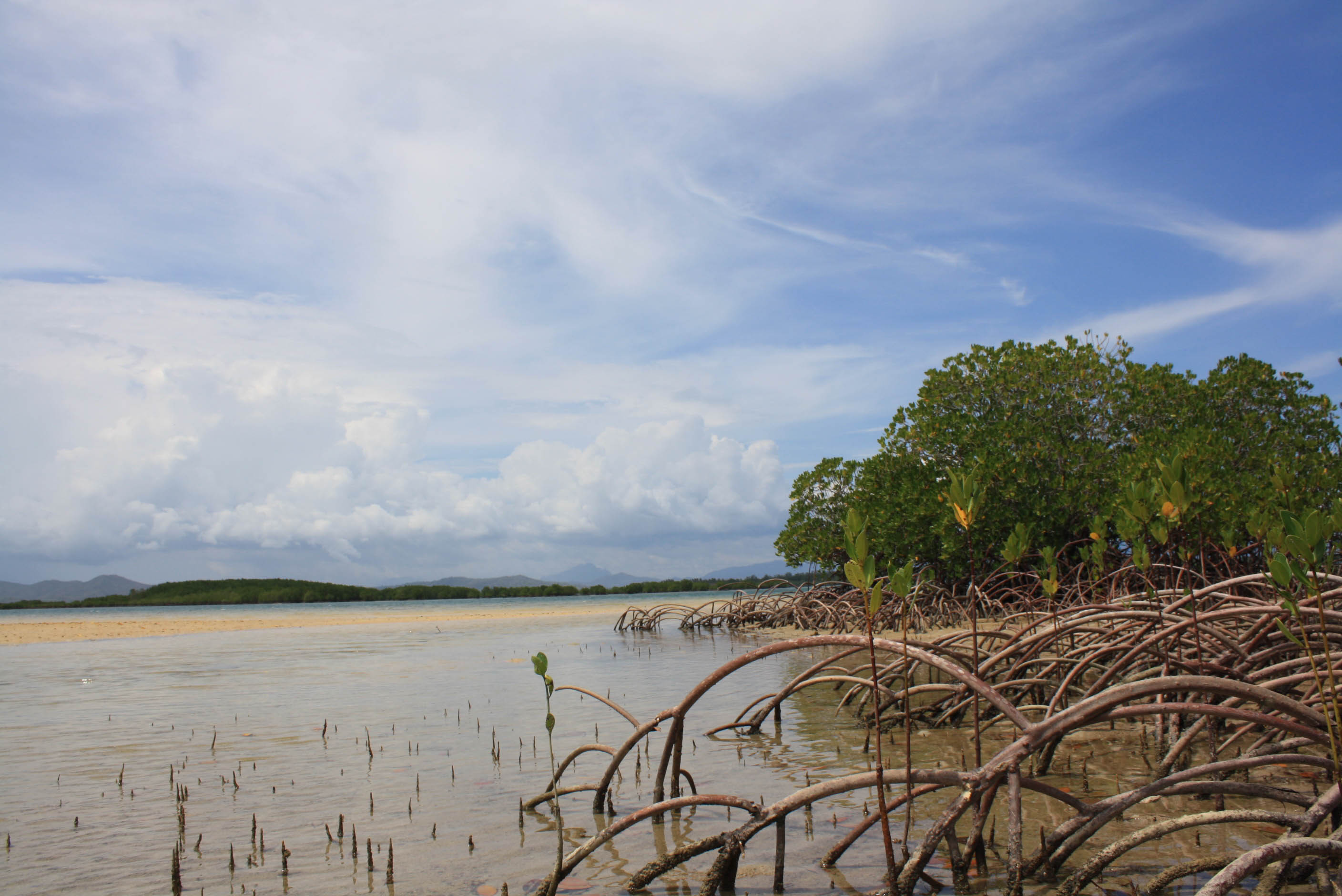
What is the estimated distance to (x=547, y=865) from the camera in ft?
12.5

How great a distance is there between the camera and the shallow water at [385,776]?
150 inches

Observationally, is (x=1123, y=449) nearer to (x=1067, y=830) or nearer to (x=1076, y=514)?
(x=1076, y=514)

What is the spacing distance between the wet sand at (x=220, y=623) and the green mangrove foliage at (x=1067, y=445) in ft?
56.3

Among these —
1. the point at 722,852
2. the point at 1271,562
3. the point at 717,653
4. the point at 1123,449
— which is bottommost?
the point at 717,653

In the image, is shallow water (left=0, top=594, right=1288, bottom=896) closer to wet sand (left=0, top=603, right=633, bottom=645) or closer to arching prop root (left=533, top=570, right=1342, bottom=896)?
arching prop root (left=533, top=570, right=1342, bottom=896)

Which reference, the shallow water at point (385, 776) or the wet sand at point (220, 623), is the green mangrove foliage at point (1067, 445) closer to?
the shallow water at point (385, 776)

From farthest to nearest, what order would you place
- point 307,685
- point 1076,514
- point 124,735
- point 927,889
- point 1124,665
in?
point 1076,514, point 307,685, point 124,735, point 1124,665, point 927,889

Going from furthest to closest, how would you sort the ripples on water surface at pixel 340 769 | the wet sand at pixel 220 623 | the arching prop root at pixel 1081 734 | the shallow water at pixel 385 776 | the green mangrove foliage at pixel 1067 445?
the wet sand at pixel 220 623, the green mangrove foliage at pixel 1067 445, the ripples on water surface at pixel 340 769, the shallow water at pixel 385 776, the arching prop root at pixel 1081 734

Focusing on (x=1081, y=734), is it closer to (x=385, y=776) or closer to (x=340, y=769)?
(x=385, y=776)

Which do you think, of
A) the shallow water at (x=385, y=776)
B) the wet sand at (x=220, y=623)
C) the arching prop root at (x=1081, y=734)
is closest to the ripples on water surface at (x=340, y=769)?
the shallow water at (x=385, y=776)

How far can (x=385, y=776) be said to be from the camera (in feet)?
19.0

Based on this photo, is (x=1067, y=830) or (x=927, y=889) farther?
(x=927, y=889)

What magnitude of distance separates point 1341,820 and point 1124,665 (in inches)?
59.5

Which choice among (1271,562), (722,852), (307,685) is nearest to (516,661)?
(307,685)
